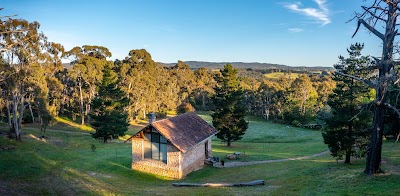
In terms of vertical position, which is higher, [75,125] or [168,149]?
[168,149]

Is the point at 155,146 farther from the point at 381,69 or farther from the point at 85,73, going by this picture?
the point at 85,73

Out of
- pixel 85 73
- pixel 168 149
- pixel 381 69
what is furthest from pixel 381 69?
pixel 85 73

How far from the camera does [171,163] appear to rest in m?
24.8

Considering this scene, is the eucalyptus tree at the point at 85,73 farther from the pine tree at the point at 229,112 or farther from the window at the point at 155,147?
the window at the point at 155,147

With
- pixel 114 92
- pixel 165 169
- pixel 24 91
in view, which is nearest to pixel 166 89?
pixel 114 92

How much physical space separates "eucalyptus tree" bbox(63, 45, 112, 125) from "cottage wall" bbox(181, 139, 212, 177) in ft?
127

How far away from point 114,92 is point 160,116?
36746 millimetres

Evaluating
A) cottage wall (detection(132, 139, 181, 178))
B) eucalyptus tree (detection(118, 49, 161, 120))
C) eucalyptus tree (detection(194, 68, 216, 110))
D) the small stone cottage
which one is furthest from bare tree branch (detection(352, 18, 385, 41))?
eucalyptus tree (detection(194, 68, 216, 110))

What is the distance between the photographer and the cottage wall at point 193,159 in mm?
25350

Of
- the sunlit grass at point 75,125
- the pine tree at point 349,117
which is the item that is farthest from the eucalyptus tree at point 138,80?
the pine tree at point 349,117

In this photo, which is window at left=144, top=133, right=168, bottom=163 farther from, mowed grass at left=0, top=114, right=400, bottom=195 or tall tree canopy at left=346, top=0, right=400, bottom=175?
tall tree canopy at left=346, top=0, right=400, bottom=175

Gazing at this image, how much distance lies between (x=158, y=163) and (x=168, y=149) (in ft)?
5.34

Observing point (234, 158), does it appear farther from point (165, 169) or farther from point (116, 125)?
A: point (116, 125)

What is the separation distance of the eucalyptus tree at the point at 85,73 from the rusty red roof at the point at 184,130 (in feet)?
117
